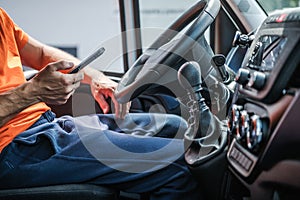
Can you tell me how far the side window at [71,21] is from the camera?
120 inches

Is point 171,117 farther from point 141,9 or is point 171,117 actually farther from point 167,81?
point 141,9

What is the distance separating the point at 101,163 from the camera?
40.7 inches

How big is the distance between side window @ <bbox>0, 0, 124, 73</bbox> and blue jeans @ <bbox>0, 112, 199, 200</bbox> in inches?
74.3

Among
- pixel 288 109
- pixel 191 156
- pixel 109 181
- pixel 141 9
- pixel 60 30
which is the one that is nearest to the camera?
pixel 288 109

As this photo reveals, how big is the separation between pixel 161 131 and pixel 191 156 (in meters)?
0.30

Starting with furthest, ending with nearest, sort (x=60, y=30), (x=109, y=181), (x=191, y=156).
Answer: (x=60, y=30)
(x=109, y=181)
(x=191, y=156)

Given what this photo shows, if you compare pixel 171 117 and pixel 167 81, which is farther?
pixel 171 117

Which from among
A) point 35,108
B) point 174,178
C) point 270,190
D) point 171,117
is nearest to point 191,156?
point 174,178

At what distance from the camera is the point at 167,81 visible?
1129mm

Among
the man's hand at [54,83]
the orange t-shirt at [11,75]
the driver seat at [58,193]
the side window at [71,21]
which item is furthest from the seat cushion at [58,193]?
the side window at [71,21]

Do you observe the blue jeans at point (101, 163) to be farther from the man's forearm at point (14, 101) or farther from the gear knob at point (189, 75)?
the gear knob at point (189, 75)

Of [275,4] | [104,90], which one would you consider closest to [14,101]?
[104,90]

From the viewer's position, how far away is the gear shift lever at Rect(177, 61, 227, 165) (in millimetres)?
878

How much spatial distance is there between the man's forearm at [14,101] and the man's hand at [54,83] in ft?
0.06
